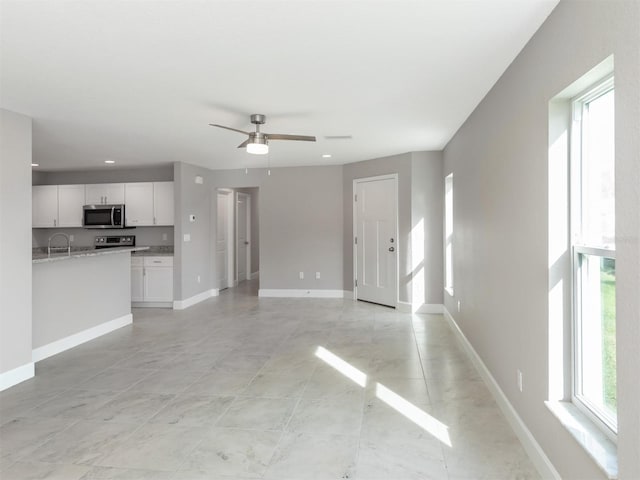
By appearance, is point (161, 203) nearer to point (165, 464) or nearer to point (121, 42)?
point (121, 42)

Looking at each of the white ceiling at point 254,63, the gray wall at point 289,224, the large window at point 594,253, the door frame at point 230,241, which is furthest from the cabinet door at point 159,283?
the large window at point 594,253

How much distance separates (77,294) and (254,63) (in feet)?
11.9

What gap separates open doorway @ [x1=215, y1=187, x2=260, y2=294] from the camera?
26.7 feet

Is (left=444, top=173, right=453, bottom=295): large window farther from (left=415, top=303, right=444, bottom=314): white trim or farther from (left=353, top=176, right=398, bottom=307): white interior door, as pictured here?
(left=353, top=176, right=398, bottom=307): white interior door

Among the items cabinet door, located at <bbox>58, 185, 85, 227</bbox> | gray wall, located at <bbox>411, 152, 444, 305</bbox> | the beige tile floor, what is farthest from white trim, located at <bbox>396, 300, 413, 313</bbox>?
cabinet door, located at <bbox>58, 185, 85, 227</bbox>

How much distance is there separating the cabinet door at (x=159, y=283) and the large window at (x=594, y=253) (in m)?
5.92

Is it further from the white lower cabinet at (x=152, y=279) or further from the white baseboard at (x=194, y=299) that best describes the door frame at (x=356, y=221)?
the white lower cabinet at (x=152, y=279)

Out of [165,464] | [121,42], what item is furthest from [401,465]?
[121,42]

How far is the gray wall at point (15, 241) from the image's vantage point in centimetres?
331

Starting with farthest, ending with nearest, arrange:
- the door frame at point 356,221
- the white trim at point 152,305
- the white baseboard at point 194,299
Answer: the white trim at point 152,305 → the white baseboard at point 194,299 → the door frame at point 356,221

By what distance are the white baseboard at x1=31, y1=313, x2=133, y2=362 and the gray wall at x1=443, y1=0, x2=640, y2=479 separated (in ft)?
13.9

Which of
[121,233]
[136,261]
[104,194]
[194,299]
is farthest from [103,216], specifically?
[194,299]

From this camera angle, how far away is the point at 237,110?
141 inches

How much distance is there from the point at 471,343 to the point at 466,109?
7.42 ft
